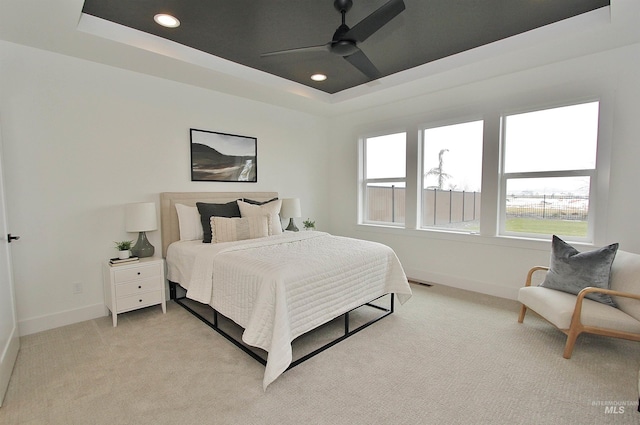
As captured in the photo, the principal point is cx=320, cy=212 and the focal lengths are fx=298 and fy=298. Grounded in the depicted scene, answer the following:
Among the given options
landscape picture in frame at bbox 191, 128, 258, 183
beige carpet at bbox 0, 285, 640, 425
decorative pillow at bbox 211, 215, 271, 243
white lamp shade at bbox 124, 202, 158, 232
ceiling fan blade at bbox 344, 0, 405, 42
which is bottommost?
beige carpet at bbox 0, 285, 640, 425

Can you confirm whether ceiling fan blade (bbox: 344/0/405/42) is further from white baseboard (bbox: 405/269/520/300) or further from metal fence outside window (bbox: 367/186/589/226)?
white baseboard (bbox: 405/269/520/300)

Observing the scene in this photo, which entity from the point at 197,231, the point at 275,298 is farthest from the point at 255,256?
the point at 197,231

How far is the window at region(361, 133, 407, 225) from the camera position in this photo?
4.70 m

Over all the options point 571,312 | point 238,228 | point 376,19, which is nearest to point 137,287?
point 238,228

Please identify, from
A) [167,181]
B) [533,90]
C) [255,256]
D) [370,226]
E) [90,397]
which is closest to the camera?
[90,397]

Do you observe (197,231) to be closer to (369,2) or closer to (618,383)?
(369,2)

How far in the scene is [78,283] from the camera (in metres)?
3.03

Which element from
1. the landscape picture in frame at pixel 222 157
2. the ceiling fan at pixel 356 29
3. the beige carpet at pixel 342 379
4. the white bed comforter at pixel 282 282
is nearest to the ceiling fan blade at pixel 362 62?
the ceiling fan at pixel 356 29

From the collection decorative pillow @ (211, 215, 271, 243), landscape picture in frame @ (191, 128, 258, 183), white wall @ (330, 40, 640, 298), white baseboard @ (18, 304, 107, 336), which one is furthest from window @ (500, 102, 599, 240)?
white baseboard @ (18, 304, 107, 336)

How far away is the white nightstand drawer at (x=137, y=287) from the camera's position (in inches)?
114

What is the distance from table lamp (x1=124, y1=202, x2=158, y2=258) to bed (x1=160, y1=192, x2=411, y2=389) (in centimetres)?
29

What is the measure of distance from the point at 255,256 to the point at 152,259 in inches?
51.6

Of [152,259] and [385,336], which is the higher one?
[152,259]

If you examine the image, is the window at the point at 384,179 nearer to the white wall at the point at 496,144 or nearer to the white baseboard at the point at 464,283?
the white wall at the point at 496,144
